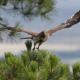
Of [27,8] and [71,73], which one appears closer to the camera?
[71,73]

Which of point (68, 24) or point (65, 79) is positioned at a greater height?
Answer: point (68, 24)

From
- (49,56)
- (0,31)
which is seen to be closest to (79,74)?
(49,56)

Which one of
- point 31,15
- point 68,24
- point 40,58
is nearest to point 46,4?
point 31,15

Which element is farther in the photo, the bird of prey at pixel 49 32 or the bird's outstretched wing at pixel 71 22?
the bird's outstretched wing at pixel 71 22

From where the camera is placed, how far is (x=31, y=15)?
199cm

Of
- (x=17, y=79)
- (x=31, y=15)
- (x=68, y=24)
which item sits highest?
(x=31, y=15)

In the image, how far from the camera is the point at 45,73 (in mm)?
1061

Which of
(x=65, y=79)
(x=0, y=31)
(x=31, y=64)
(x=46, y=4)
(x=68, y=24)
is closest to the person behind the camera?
(x=31, y=64)

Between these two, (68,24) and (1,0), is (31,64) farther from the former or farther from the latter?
(1,0)

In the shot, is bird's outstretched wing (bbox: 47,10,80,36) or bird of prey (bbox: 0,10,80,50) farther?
bird's outstretched wing (bbox: 47,10,80,36)

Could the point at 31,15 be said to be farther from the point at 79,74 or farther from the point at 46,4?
the point at 79,74

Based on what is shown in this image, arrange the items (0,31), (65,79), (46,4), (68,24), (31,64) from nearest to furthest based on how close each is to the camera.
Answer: (31,64), (65,79), (68,24), (0,31), (46,4)

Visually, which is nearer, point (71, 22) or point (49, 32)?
point (49, 32)

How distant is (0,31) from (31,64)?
0.83 meters
